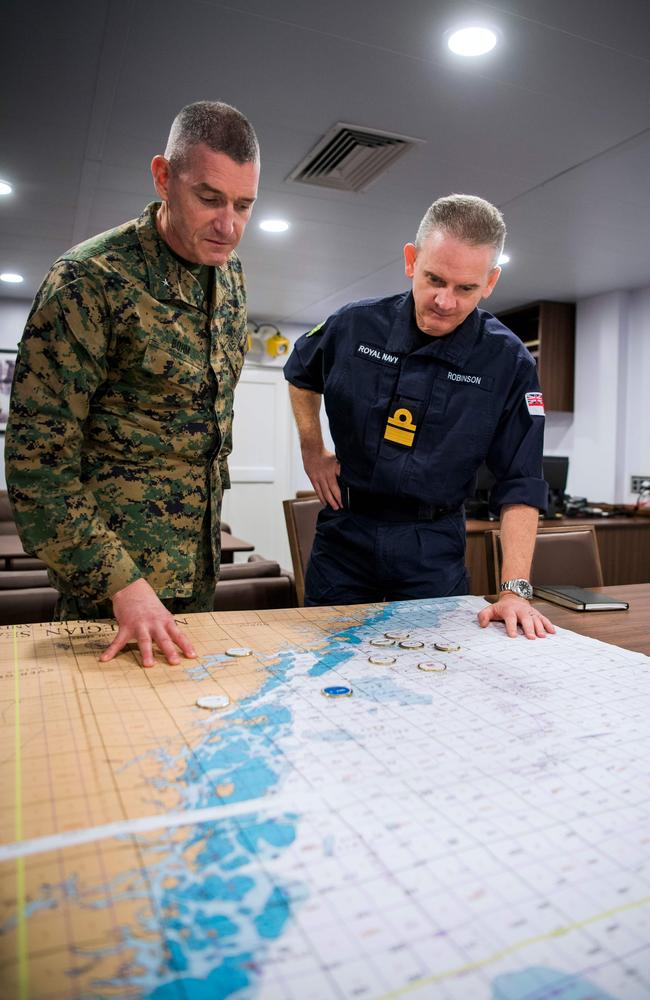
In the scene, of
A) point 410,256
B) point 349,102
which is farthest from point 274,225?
point 410,256

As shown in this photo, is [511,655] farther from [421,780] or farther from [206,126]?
[206,126]

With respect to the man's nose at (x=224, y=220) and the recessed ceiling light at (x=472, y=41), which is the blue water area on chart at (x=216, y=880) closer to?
the man's nose at (x=224, y=220)

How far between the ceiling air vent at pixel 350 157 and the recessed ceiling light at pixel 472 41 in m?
0.64

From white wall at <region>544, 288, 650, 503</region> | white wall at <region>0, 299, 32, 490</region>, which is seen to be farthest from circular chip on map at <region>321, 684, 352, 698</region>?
white wall at <region>0, 299, 32, 490</region>

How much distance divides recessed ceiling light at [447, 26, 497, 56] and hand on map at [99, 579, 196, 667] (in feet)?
6.65

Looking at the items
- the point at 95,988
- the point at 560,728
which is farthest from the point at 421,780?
the point at 95,988

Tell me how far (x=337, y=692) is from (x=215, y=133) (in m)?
0.94

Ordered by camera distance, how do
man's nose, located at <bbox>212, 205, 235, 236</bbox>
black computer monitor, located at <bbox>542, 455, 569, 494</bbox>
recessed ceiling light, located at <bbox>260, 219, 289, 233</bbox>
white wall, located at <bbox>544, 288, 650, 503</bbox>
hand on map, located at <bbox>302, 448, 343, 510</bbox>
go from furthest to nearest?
white wall, located at <bbox>544, 288, 650, 503</bbox>, black computer monitor, located at <bbox>542, 455, 569, 494</bbox>, recessed ceiling light, located at <bbox>260, 219, 289, 233</bbox>, hand on map, located at <bbox>302, 448, 343, 510</bbox>, man's nose, located at <bbox>212, 205, 235, 236</bbox>

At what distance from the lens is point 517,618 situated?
4.09 ft

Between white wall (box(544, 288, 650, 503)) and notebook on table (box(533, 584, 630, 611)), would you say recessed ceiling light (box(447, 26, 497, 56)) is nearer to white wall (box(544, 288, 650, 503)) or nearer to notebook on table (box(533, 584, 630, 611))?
notebook on table (box(533, 584, 630, 611))

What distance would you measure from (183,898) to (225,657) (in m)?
0.54

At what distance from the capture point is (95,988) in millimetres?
417

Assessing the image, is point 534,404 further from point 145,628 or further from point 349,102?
point 349,102

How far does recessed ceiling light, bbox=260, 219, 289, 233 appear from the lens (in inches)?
160
